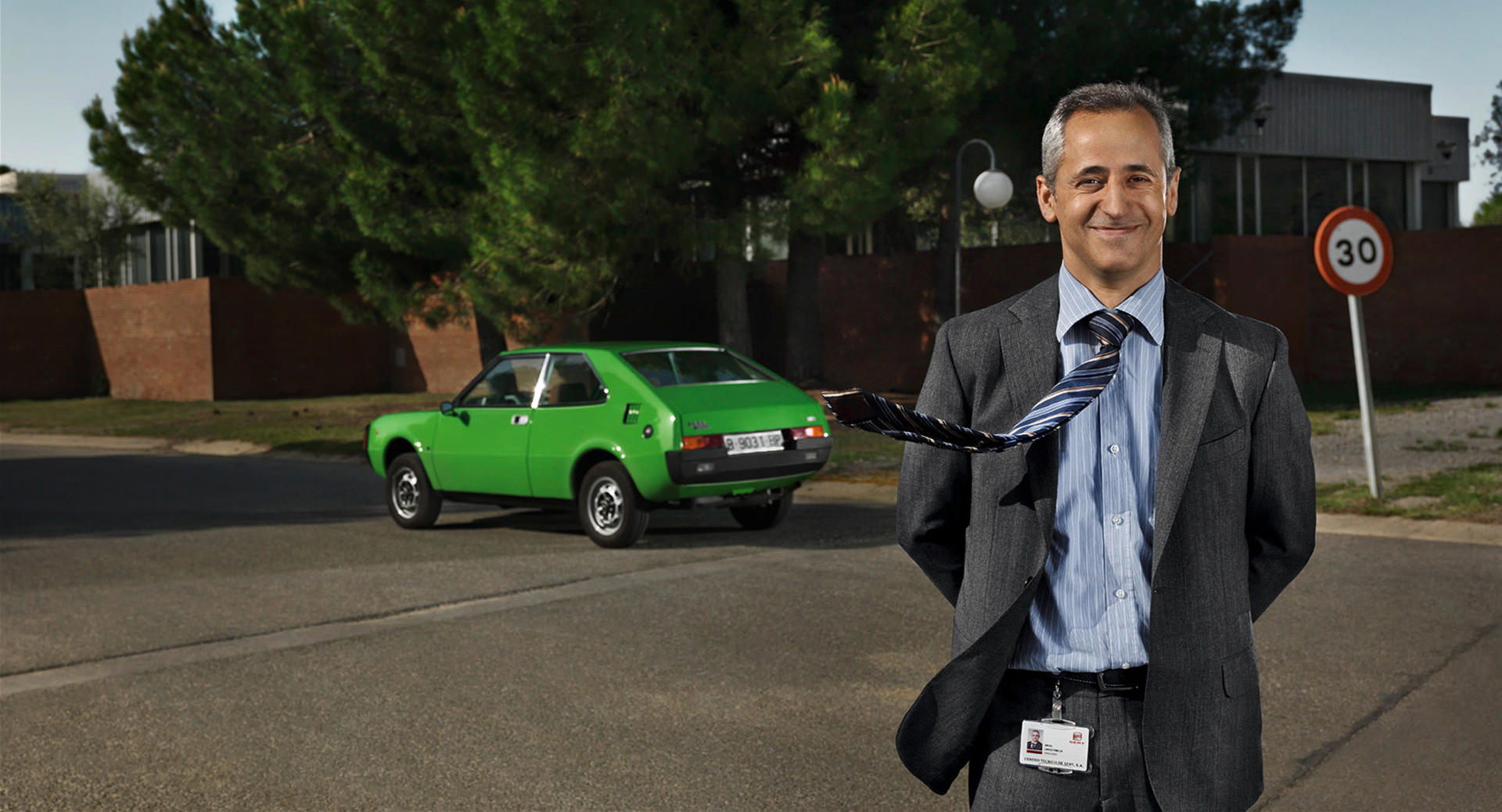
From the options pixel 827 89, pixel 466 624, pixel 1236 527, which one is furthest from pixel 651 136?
pixel 1236 527

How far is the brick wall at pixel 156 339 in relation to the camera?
3394 cm

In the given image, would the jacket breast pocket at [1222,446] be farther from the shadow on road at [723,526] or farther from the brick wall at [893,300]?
the brick wall at [893,300]

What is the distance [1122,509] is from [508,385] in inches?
371

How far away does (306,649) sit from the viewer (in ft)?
22.4

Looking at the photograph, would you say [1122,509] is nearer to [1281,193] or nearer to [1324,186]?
[1281,193]

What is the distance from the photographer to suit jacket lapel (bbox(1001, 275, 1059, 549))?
2.16 m

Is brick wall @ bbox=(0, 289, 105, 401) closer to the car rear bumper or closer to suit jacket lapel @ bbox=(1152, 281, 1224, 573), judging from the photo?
the car rear bumper

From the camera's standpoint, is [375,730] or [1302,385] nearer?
[375,730]

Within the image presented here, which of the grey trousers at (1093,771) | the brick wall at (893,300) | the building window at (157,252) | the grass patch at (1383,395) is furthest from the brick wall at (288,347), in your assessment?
the grey trousers at (1093,771)

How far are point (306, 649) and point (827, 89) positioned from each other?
12.8 metres

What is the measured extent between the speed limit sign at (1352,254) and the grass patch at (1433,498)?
1.75 metres

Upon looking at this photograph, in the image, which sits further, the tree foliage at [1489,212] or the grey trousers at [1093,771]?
the tree foliage at [1489,212]

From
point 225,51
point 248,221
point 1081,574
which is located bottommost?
point 1081,574

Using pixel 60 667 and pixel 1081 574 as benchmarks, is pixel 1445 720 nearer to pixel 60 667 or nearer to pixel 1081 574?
pixel 1081 574
